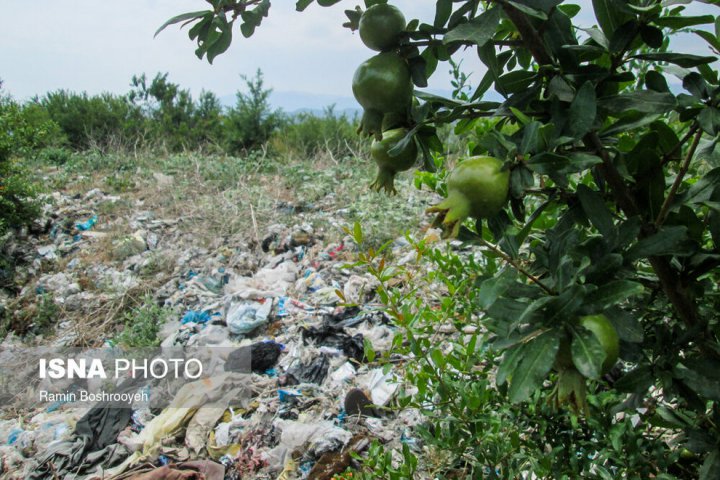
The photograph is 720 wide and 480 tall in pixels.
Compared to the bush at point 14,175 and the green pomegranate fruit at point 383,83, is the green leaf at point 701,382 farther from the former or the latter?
the bush at point 14,175

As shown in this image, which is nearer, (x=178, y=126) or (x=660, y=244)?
(x=660, y=244)

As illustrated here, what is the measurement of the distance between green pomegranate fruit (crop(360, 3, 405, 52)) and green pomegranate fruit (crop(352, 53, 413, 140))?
0.06 feet

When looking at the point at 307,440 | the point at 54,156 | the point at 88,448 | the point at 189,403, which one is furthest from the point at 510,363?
the point at 54,156

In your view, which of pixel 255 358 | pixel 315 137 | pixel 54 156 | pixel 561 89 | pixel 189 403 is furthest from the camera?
pixel 315 137

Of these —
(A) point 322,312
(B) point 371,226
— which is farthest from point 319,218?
(A) point 322,312

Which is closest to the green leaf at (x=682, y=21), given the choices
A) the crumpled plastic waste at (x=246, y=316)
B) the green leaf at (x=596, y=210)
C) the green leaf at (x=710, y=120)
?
the green leaf at (x=710, y=120)

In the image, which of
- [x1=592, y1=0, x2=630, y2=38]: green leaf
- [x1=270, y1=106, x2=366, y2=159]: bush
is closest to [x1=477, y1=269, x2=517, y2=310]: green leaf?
[x1=592, y1=0, x2=630, y2=38]: green leaf

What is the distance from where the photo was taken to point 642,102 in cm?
54

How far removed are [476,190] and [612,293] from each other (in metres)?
0.16

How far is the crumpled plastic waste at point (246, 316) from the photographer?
9.50 feet

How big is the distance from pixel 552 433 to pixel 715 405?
1.21 ft

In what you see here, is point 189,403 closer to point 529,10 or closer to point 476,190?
point 476,190

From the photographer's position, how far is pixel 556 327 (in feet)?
1.54

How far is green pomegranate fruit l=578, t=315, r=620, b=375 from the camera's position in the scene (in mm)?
454
